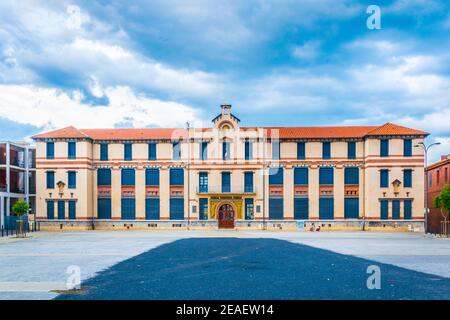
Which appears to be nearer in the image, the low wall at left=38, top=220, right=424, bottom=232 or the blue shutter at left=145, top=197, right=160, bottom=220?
the low wall at left=38, top=220, right=424, bottom=232

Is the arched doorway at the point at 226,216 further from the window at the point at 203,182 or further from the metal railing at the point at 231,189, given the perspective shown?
the window at the point at 203,182

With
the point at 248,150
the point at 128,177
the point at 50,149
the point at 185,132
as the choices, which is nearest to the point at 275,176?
the point at 248,150

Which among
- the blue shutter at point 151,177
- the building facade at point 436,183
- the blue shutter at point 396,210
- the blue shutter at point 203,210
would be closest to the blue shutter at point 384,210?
the blue shutter at point 396,210

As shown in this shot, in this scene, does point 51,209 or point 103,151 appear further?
point 103,151

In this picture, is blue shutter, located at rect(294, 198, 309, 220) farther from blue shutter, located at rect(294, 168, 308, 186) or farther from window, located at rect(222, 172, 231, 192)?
window, located at rect(222, 172, 231, 192)

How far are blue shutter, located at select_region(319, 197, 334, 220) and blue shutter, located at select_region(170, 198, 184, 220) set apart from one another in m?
16.6

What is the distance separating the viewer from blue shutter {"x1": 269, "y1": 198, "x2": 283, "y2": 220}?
46.1 metres

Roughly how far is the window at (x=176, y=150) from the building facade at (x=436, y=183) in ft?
99.2

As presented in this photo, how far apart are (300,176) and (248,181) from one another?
631cm

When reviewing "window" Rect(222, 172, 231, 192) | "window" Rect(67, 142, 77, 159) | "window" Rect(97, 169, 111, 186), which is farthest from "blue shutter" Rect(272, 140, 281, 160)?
"window" Rect(67, 142, 77, 159)

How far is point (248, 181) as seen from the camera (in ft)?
153

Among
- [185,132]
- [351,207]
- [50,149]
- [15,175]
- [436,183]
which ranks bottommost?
[351,207]

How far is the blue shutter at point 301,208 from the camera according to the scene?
151 ft

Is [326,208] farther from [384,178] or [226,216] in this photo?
[226,216]
